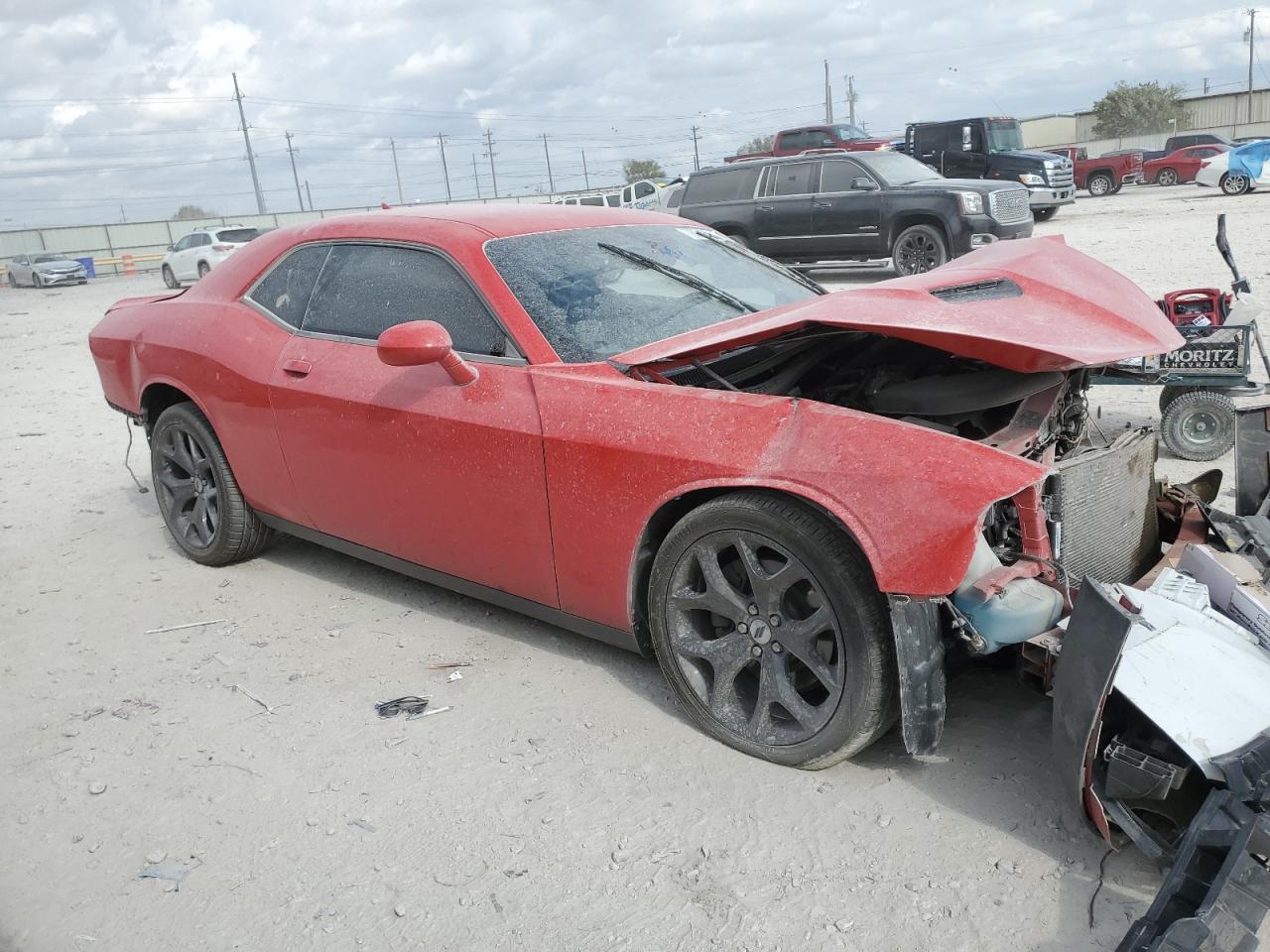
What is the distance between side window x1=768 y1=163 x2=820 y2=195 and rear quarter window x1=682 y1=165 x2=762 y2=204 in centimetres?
33

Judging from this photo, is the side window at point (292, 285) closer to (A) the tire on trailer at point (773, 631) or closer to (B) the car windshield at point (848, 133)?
(A) the tire on trailer at point (773, 631)

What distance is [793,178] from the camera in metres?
14.4

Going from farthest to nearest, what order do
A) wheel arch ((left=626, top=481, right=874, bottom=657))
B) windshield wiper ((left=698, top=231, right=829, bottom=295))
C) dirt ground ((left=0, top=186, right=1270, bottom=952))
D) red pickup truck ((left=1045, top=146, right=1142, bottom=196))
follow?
red pickup truck ((left=1045, top=146, right=1142, bottom=196)), windshield wiper ((left=698, top=231, right=829, bottom=295)), wheel arch ((left=626, top=481, right=874, bottom=657)), dirt ground ((left=0, top=186, right=1270, bottom=952))

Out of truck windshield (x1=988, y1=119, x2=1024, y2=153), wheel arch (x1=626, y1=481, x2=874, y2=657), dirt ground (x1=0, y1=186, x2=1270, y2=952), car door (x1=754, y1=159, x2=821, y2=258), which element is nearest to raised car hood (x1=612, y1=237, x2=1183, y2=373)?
wheel arch (x1=626, y1=481, x2=874, y2=657)

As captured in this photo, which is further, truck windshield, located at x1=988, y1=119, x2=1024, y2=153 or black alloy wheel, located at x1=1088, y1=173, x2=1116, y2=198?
black alloy wheel, located at x1=1088, y1=173, x2=1116, y2=198

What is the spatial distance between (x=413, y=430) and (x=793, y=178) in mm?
12053

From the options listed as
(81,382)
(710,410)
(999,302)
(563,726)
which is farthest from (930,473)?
(81,382)

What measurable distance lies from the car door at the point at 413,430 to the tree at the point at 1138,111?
56651 millimetres

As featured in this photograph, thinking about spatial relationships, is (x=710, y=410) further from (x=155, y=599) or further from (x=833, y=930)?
(x=155, y=599)

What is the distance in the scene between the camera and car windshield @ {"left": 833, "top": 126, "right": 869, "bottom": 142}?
940 inches

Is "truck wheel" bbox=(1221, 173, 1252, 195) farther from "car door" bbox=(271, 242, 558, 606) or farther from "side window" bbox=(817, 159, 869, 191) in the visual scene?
"car door" bbox=(271, 242, 558, 606)

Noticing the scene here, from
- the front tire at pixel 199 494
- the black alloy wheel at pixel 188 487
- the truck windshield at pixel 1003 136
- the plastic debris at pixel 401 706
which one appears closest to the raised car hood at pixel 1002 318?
the plastic debris at pixel 401 706

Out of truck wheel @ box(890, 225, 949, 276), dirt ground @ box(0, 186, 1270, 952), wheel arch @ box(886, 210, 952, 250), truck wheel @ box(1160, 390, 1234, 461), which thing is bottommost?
dirt ground @ box(0, 186, 1270, 952)

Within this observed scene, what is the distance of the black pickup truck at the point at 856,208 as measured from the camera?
13.1m
